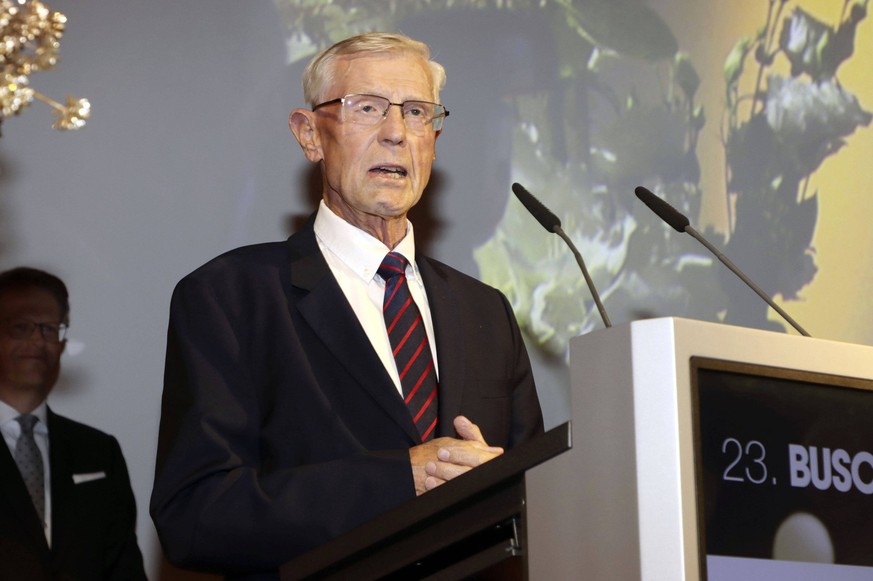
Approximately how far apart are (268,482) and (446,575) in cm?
46

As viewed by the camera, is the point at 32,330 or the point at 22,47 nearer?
the point at 22,47

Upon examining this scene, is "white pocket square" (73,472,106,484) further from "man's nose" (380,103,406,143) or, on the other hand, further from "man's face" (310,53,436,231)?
"man's nose" (380,103,406,143)

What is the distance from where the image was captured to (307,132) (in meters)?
2.55

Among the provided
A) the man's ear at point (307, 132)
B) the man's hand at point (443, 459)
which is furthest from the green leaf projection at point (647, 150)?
the man's hand at point (443, 459)

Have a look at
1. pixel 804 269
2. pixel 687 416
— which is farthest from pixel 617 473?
pixel 804 269

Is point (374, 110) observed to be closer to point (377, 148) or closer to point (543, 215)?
point (377, 148)

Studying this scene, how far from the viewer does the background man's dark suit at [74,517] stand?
2.65m

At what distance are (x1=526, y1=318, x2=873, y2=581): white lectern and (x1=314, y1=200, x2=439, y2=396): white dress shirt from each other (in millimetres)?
1027

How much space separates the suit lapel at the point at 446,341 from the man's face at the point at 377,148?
0.51ft

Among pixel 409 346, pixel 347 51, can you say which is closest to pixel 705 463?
pixel 409 346

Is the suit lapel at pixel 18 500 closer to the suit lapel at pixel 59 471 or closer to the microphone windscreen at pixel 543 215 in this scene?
the suit lapel at pixel 59 471

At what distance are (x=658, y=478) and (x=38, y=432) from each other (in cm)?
204

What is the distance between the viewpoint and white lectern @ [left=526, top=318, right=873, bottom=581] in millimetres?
1141

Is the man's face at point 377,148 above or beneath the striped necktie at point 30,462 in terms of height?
above
